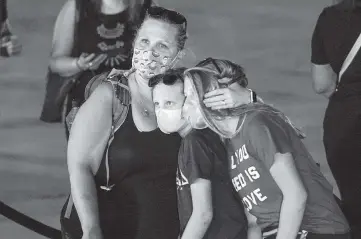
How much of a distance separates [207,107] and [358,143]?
0.67 m

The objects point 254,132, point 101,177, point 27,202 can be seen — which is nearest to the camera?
point 254,132

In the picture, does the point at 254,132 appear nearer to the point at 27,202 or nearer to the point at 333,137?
the point at 333,137

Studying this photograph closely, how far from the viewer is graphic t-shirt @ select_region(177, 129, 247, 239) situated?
2811 mm

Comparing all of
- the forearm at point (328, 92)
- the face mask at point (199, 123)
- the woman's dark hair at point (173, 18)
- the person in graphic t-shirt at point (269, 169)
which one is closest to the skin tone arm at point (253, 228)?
the person in graphic t-shirt at point (269, 169)

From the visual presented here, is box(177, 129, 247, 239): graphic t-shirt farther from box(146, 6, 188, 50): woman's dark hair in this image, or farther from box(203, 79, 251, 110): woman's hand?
box(146, 6, 188, 50): woman's dark hair

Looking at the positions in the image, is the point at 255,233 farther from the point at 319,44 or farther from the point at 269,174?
the point at 319,44

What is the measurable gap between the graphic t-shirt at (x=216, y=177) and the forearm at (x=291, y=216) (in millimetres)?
172

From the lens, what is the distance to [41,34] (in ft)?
10.2

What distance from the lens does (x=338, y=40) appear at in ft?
9.80

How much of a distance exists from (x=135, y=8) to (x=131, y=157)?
615mm

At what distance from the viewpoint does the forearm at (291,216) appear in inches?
106

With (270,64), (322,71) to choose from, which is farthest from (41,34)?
(322,71)

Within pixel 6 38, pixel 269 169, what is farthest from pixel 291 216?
pixel 6 38

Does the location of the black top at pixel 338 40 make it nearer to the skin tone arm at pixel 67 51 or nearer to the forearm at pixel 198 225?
the forearm at pixel 198 225
